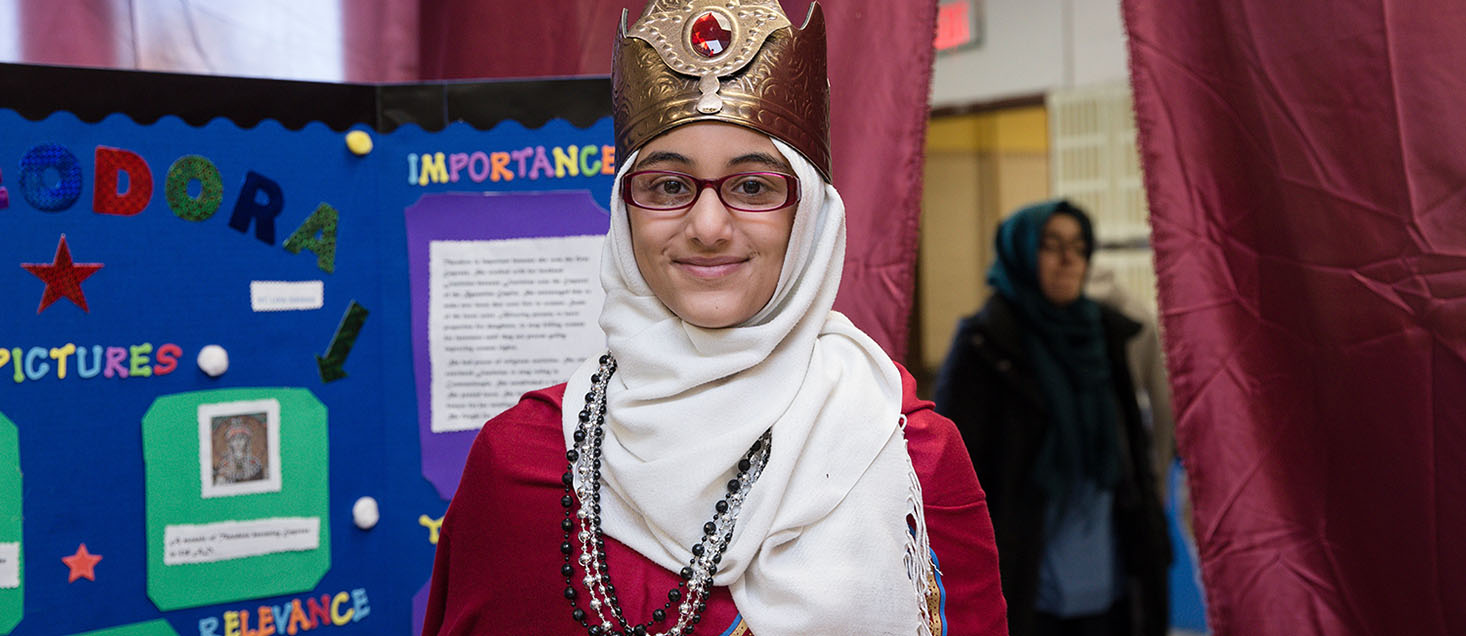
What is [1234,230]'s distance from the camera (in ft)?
4.93

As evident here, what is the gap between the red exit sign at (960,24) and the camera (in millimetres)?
3939

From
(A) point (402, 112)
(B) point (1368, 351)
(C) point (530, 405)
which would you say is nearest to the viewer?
(C) point (530, 405)

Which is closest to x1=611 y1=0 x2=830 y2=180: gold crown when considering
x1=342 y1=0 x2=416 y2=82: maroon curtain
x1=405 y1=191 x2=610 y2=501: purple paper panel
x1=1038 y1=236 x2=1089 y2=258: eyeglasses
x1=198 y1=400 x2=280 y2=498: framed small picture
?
A: x1=405 y1=191 x2=610 y2=501: purple paper panel

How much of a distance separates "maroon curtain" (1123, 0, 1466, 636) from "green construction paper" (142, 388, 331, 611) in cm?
121

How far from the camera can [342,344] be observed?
63.2 inches

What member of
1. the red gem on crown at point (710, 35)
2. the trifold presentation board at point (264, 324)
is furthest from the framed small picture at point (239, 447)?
the red gem on crown at point (710, 35)

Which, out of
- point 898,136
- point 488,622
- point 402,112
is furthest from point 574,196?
point 488,622

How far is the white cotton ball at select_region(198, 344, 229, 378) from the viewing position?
150cm

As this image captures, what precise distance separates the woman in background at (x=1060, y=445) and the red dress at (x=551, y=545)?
1.33m

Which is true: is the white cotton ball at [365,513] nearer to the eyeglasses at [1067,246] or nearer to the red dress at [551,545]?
the red dress at [551,545]

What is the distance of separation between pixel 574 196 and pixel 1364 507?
44.6 inches

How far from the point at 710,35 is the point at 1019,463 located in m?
1.68

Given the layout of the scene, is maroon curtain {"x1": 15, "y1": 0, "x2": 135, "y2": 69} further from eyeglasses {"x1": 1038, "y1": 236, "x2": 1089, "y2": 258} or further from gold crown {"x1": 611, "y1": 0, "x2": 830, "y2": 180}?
eyeglasses {"x1": 1038, "y1": 236, "x2": 1089, "y2": 258}

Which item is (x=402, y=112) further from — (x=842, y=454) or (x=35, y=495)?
(x=842, y=454)
